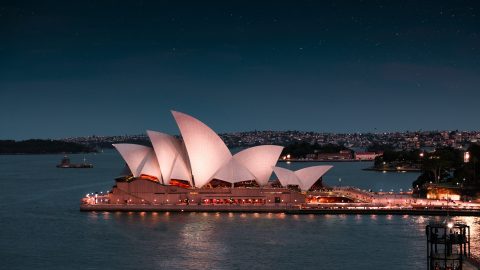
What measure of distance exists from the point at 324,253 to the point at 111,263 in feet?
24.6

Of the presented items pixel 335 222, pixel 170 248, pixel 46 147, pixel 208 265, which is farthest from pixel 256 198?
pixel 46 147

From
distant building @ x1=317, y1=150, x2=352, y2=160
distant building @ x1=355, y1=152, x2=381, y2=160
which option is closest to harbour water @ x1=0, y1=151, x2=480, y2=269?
distant building @ x1=317, y1=150, x2=352, y2=160

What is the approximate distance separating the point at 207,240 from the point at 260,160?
14.3 meters

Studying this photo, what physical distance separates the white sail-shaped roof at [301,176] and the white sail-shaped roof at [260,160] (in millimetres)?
538

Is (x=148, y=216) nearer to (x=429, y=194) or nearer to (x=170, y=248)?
(x=170, y=248)

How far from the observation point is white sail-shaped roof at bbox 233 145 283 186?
4391 centimetres

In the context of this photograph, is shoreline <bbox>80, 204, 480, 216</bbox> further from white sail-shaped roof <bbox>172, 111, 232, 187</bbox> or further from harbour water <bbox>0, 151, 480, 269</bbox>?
white sail-shaped roof <bbox>172, 111, 232, 187</bbox>

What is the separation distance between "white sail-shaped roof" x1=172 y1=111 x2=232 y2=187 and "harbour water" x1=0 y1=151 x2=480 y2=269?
394 cm

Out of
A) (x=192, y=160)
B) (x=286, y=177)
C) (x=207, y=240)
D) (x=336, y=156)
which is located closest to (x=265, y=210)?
(x=286, y=177)

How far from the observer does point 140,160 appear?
143 feet

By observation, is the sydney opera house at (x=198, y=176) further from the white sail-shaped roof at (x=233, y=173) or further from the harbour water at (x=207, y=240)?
the harbour water at (x=207, y=240)

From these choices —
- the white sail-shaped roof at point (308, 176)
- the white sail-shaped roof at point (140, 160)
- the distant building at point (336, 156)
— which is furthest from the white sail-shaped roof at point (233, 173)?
the distant building at point (336, 156)

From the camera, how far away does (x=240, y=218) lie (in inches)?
1490

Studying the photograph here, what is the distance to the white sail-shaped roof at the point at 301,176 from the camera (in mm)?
44062
